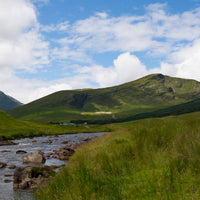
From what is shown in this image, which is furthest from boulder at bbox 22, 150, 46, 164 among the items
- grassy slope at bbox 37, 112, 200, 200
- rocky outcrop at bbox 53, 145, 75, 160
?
grassy slope at bbox 37, 112, 200, 200

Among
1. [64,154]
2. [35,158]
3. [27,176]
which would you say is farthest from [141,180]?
[64,154]

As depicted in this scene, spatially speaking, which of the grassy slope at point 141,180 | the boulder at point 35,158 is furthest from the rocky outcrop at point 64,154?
→ the grassy slope at point 141,180

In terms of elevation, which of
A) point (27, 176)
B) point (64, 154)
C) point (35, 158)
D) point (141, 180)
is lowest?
point (64, 154)

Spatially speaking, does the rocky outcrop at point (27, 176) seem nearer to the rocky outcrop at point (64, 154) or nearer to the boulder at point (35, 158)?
the boulder at point (35, 158)

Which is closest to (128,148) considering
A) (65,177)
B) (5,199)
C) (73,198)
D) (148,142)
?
(148,142)

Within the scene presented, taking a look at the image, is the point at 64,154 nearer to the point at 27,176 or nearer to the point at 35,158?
the point at 35,158

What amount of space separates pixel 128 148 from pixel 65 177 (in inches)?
139

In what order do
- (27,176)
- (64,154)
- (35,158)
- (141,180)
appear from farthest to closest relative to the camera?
1. (64,154)
2. (35,158)
3. (27,176)
4. (141,180)

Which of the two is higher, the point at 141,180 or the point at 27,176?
the point at 141,180

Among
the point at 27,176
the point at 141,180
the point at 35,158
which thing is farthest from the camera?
the point at 35,158

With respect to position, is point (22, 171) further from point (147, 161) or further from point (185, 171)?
point (185, 171)

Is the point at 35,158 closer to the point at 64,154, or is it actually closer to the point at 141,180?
the point at 64,154

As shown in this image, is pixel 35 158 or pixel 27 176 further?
pixel 35 158

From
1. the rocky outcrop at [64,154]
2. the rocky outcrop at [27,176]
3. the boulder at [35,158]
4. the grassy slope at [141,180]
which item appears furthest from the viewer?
the rocky outcrop at [64,154]
